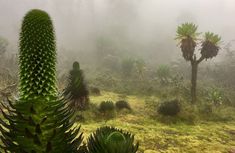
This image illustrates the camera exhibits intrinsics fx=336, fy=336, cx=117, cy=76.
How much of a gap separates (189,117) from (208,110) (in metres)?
3.24

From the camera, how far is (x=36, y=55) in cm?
330

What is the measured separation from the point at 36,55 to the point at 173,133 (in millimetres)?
18676

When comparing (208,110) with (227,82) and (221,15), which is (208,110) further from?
(221,15)

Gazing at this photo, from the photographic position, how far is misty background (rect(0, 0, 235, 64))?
79.7m

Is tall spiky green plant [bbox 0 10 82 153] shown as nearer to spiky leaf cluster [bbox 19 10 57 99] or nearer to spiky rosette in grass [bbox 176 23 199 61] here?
spiky leaf cluster [bbox 19 10 57 99]

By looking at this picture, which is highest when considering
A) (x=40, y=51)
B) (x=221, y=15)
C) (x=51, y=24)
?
(x=221, y=15)

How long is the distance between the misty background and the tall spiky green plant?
65.6 meters

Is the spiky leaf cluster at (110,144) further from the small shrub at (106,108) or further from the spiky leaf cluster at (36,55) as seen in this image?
the small shrub at (106,108)

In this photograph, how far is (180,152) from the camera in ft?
55.8

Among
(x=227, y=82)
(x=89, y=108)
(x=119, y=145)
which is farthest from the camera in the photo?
(x=227, y=82)

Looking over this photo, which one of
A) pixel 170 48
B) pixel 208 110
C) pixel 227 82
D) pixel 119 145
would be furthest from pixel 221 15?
pixel 119 145

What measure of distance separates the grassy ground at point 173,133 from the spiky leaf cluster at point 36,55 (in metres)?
13.6

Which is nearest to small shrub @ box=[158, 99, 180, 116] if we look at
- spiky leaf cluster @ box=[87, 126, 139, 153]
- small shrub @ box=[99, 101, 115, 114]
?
small shrub @ box=[99, 101, 115, 114]

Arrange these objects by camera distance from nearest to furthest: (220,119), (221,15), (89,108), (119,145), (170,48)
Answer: (119,145) → (89,108) → (220,119) → (170,48) → (221,15)
